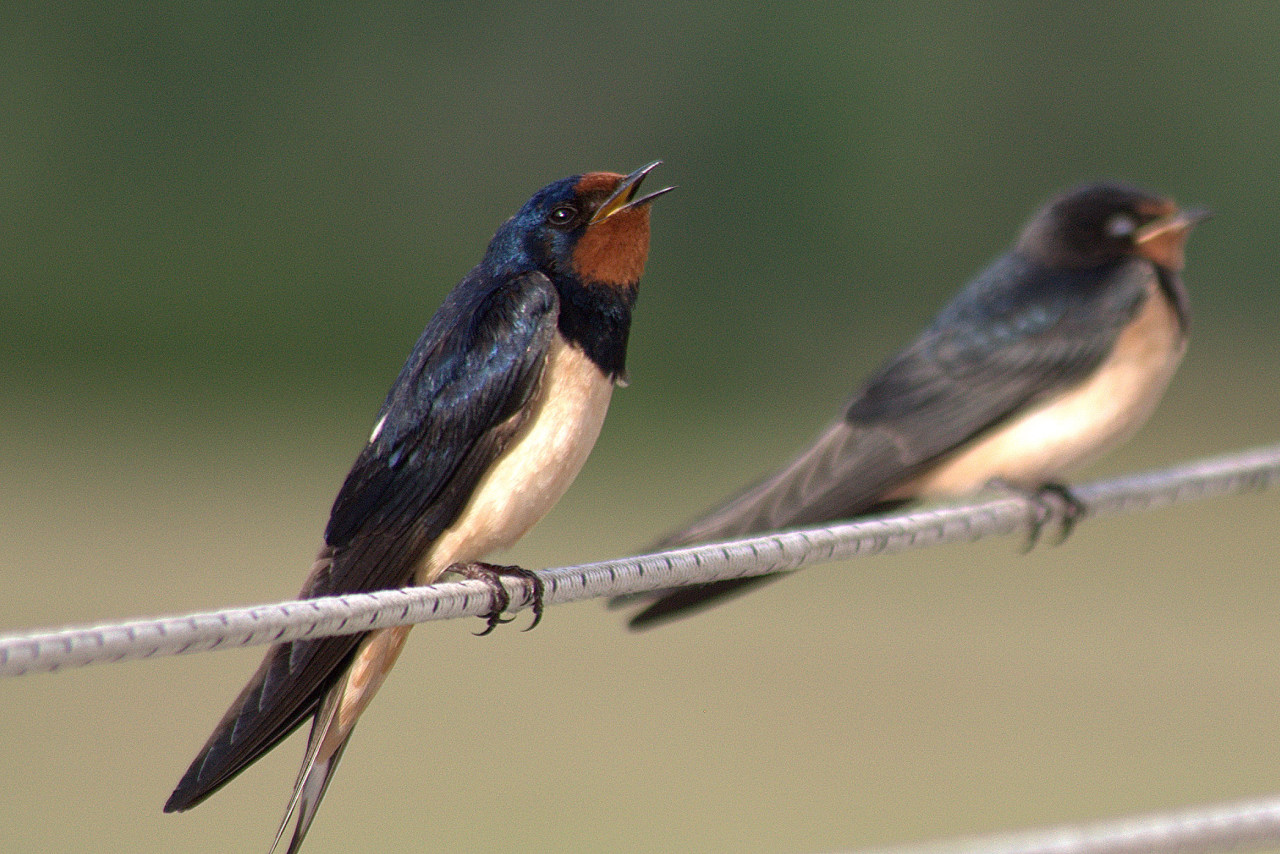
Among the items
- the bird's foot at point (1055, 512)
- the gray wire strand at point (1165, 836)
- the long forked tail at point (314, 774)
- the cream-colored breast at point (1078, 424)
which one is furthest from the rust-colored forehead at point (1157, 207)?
the long forked tail at point (314, 774)

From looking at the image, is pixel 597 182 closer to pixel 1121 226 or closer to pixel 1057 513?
pixel 1057 513

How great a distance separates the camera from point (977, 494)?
4.01 ft

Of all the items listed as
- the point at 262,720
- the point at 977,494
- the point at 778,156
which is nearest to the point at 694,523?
the point at 977,494

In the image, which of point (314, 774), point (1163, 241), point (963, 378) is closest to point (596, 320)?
point (314, 774)

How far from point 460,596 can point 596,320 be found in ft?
0.38

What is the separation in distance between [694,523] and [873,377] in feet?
1.04

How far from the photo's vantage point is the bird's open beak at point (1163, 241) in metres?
1.27

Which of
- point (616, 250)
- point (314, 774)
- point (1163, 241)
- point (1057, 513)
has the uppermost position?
point (616, 250)

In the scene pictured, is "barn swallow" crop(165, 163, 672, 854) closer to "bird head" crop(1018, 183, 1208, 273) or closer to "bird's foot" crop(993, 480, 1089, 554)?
"bird's foot" crop(993, 480, 1089, 554)

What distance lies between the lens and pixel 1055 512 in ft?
3.65

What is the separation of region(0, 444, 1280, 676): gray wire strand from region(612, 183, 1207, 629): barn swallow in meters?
0.36

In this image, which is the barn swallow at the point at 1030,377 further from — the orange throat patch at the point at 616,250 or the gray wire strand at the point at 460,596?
the orange throat patch at the point at 616,250

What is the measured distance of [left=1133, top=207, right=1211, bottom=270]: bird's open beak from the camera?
1.27 meters

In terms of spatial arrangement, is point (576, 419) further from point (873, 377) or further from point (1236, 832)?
point (873, 377)
